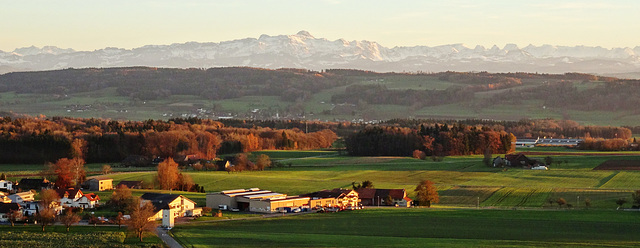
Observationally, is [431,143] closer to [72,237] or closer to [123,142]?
[123,142]

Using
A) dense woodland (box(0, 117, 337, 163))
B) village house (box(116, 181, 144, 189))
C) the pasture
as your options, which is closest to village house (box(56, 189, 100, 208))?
the pasture

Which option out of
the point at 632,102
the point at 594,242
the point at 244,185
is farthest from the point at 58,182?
the point at 632,102

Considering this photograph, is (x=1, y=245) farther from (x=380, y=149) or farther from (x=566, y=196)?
(x=380, y=149)

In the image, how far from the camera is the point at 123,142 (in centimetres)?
10881

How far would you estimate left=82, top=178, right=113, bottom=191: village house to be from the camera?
7612 centimetres

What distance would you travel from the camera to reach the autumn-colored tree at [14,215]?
192 ft

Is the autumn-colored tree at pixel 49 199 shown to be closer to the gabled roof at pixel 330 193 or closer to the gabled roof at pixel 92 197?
the gabled roof at pixel 92 197

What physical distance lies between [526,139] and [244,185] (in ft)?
228

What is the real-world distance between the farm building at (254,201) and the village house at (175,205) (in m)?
3.02

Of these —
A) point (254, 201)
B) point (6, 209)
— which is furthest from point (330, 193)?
point (6, 209)

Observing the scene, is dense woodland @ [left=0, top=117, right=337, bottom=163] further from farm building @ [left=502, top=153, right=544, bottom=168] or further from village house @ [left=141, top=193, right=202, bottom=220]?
village house @ [left=141, top=193, right=202, bottom=220]

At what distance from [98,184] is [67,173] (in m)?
4.51

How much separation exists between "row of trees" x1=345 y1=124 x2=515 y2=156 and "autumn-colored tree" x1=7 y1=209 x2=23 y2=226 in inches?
2350

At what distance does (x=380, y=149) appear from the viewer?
11594cm
